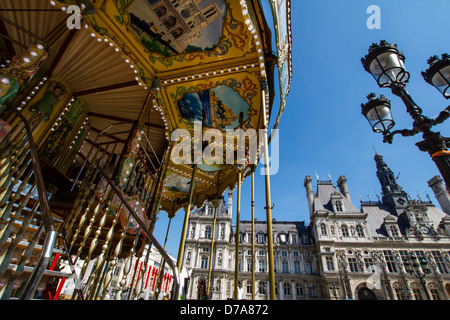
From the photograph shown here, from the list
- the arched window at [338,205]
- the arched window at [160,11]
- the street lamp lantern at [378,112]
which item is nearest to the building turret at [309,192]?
the arched window at [338,205]

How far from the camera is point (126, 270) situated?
3139mm

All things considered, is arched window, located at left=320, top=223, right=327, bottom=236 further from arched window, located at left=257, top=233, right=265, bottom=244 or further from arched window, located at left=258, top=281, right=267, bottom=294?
arched window, located at left=258, top=281, right=267, bottom=294

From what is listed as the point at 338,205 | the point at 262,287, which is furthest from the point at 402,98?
the point at 338,205

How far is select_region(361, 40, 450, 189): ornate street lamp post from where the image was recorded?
3.40 meters

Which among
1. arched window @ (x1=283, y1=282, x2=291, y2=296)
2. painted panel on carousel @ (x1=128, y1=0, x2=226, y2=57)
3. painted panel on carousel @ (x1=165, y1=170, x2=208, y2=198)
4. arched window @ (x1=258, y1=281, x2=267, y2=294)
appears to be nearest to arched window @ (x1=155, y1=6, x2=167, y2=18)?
painted panel on carousel @ (x1=128, y1=0, x2=226, y2=57)

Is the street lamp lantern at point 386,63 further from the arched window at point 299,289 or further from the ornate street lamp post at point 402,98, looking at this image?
the arched window at point 299,289

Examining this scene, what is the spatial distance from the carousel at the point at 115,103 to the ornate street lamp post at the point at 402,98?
1854 mm

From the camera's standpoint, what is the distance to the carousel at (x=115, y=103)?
3111 millimetres

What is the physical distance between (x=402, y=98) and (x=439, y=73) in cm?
66

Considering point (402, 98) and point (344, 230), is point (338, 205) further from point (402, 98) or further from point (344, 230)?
point (402, 98)

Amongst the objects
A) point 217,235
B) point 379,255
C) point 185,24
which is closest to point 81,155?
point 185,24

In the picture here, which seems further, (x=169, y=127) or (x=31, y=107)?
(x=169, y=127)
